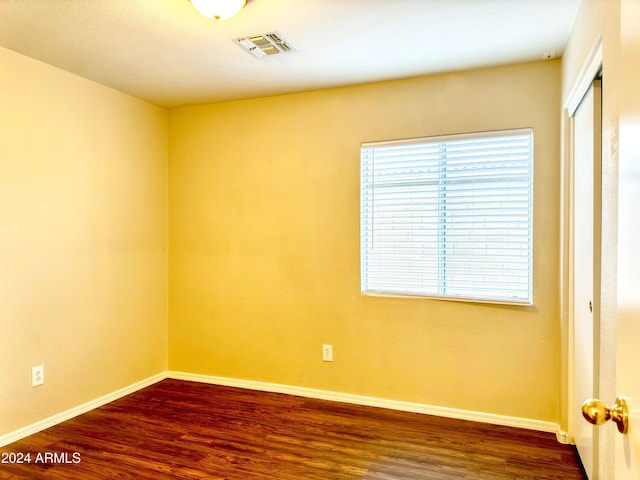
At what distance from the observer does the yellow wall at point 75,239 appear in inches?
103

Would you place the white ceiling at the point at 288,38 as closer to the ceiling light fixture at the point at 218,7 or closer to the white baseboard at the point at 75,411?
the ceiling light fixture at the point at 218,7

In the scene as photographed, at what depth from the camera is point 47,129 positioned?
279 cm

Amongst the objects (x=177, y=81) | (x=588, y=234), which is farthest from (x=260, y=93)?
(x=588, y=234)

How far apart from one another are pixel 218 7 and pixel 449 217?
1.93m

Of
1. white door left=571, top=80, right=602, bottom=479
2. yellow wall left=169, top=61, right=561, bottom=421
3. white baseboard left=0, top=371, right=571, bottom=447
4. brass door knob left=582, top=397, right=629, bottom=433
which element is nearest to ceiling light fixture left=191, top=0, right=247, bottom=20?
yellow wall left=169, top=61, right=561, bottom=421

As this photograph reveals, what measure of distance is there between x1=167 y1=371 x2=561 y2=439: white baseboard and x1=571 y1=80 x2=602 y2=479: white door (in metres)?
0.34

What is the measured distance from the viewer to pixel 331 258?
3.28 metres

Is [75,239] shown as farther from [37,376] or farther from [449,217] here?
[449,217]

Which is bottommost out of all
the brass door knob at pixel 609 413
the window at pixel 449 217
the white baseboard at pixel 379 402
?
the white baseboard at pixel 379 402

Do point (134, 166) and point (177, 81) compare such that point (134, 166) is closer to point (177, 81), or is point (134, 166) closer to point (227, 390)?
point (177, 81)

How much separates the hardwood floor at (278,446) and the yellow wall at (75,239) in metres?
0.34

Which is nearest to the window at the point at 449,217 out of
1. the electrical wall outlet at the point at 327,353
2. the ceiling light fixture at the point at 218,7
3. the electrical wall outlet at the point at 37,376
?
the electrical wall outlet at the point at 327,353

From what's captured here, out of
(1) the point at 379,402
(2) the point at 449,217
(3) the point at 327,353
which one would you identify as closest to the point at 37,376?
(3) the point at 327,353

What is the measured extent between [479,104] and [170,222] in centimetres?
272
